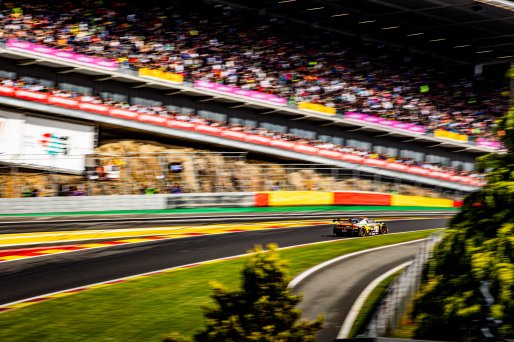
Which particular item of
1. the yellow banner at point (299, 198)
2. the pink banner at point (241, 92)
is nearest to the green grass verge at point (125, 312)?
the yellow banner at point (299, 198)

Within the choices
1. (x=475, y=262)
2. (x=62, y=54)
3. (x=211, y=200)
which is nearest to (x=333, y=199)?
(x=211, y=200)

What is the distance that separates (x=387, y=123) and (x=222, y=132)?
13.0 meters

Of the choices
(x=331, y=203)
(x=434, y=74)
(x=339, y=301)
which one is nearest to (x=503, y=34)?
(x=434, y=74)

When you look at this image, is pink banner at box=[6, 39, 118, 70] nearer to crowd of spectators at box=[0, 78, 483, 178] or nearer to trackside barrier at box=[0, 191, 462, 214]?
crowd of spectators at box=[0, 78, 483, 178]

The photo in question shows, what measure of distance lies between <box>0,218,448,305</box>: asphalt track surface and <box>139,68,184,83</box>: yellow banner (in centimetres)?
1405

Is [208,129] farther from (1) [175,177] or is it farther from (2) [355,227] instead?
(2) [355,227]

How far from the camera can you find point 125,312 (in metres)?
19.6

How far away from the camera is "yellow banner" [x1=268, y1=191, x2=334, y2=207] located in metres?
44.0

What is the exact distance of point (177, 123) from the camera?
4428 cm

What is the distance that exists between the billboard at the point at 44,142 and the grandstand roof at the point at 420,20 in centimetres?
1659

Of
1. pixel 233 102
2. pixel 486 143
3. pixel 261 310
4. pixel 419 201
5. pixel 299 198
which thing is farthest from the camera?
pixel 486 143

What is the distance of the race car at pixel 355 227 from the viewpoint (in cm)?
3322

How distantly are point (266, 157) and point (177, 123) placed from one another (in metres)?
6.89

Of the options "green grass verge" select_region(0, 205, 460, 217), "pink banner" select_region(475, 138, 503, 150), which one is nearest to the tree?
"green grass verge" select_region(0, 205, 460, 217)
